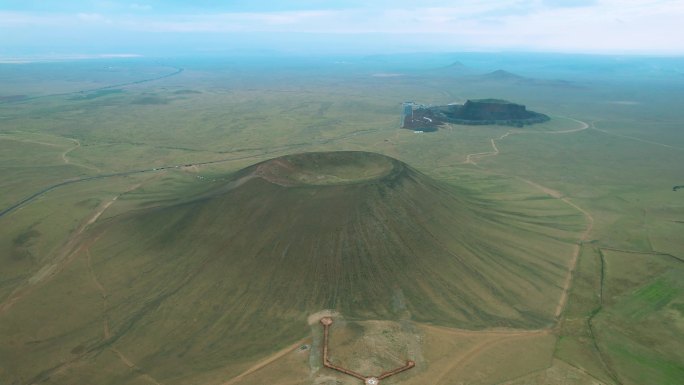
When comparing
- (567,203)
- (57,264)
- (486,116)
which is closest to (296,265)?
(57,264)

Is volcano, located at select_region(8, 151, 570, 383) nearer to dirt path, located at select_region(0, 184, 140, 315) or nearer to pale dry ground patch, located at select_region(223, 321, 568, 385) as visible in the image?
pale dry ground patch, located at select_region(223, 321, 568, 385)

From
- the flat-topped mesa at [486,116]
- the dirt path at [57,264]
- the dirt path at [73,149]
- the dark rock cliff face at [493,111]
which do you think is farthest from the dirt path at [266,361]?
the dark rock cliff face at [493,111]

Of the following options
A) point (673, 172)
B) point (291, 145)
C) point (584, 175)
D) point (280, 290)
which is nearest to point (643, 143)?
point (673, 172)

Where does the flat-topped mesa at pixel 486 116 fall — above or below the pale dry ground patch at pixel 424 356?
above

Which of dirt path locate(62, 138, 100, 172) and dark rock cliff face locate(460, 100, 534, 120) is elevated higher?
dark rock cliff face locate(460, 100, 534, 120)

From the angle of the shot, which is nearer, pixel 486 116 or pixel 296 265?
pixel 296 265

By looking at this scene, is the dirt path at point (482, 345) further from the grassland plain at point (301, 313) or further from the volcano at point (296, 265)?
the volcano at point (296, 265)

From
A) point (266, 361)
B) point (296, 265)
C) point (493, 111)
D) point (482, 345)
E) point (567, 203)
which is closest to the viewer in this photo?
point (266, 361)

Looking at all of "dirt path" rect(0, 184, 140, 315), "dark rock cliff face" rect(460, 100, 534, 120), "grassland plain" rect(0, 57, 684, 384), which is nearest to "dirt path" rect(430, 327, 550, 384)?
"grassland plain" rect(0, 57, 684, 384)

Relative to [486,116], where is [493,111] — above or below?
above

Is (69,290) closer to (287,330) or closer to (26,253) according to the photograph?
(26,253)

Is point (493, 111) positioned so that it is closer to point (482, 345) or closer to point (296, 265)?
point (296, 265)
